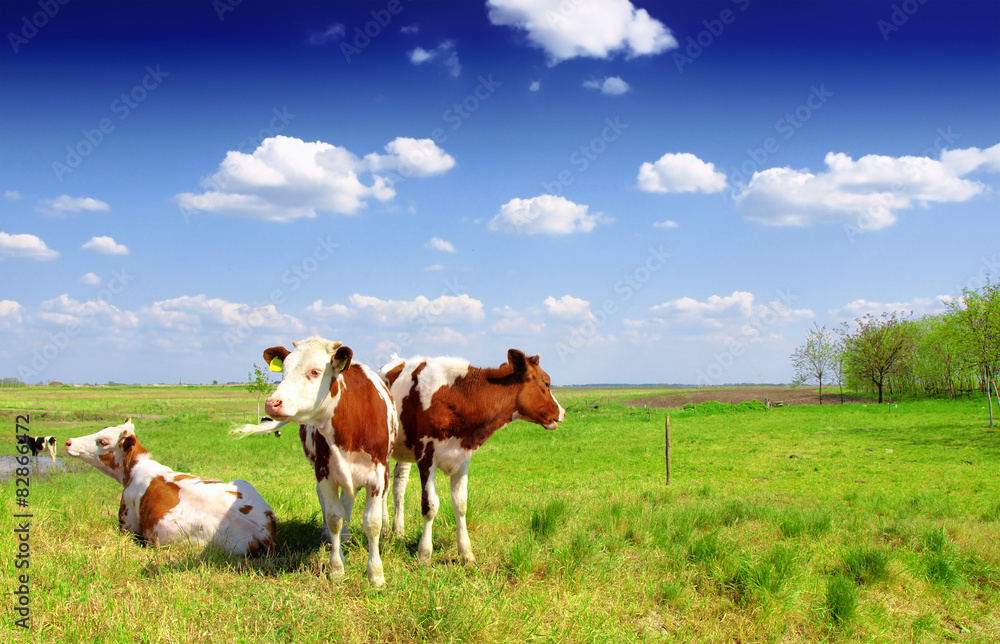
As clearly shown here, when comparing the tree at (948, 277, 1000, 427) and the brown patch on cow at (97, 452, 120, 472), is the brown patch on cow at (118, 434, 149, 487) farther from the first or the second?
the tree at (948, 277, 1000, 427)

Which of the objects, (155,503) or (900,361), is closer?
(155,503)

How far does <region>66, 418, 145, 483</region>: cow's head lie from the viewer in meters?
7.47

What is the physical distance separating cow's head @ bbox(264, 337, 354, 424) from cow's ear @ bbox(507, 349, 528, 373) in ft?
7.26

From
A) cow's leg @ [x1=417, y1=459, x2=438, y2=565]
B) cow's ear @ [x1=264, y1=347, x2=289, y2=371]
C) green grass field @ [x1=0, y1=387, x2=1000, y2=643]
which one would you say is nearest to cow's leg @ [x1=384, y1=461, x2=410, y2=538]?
green grass field @ [x1=0, y1=387, x2=1000, y2=643]

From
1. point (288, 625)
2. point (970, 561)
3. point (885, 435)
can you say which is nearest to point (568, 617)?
point (288, 625)

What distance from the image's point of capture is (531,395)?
6824 mm

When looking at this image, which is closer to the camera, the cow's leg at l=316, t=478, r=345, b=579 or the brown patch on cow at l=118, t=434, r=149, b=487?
the cow's leg at l=316, t=478, r=345, b=579

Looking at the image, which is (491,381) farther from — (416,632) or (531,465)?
(531,465)

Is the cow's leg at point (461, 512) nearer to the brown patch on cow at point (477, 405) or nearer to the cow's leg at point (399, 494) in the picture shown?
the brown patch on cow at point (477, 405)

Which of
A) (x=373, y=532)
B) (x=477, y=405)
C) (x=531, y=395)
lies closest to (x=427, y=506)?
(x=373, y=532)

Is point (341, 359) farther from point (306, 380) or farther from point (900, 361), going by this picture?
point (900, 361)

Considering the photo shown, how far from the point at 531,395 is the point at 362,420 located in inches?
86.8

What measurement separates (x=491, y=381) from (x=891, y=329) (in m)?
60.2

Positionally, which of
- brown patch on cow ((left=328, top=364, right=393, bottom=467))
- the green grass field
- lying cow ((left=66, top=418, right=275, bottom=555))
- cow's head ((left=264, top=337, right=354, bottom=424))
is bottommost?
the green grass field
